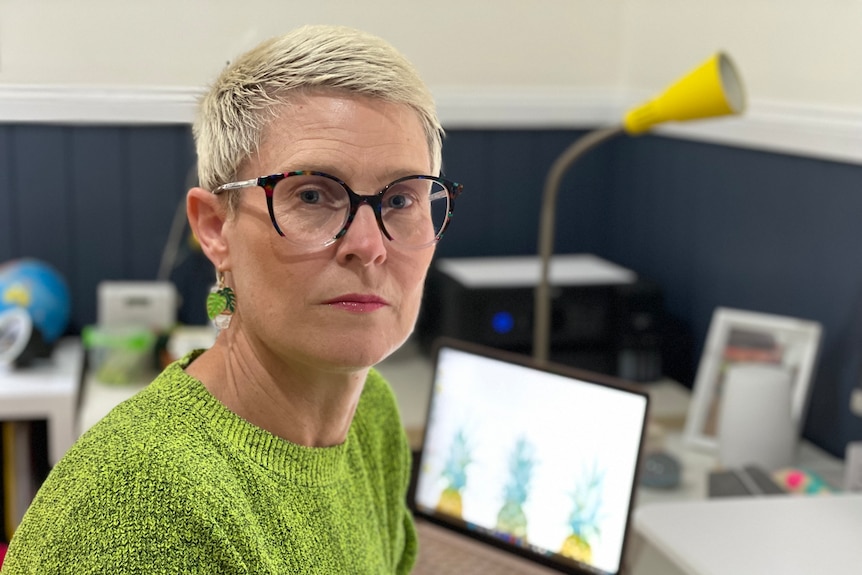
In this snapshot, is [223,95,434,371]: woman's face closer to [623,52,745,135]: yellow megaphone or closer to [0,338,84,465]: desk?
[623,52,745,135]: yellow megaphone

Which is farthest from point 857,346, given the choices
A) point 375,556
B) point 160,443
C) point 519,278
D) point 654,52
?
point 160,443

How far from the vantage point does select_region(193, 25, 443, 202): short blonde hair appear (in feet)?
2.75

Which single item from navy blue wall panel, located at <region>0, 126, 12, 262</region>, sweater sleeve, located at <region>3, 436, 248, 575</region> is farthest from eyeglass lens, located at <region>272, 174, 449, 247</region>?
navy blue wall panel, located at <region>0, 126, 12, 262</region>

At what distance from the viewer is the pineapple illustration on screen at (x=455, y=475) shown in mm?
1515

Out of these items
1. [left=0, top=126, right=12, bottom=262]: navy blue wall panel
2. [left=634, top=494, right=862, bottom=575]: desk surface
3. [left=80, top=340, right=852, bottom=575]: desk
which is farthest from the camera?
[left=0, top=126, right=12, bottom=262]: navy blue wall panel

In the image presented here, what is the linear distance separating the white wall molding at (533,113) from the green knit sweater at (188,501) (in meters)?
0.26

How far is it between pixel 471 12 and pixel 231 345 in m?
0.99

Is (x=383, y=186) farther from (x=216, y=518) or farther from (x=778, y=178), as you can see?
(x=778, y=178)

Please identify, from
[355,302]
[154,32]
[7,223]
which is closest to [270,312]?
[355,302]

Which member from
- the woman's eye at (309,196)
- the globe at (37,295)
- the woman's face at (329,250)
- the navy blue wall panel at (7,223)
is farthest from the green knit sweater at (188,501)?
the navy blue wall panel at (7,223)

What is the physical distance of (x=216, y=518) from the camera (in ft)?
2.68

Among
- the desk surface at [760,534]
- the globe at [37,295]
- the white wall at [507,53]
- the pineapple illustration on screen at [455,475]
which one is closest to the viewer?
the white wall at [507,53]

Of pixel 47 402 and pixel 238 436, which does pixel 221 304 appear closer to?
pixel 238 436

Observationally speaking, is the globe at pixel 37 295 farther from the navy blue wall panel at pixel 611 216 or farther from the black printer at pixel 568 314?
the black printer at pixel 568 314
